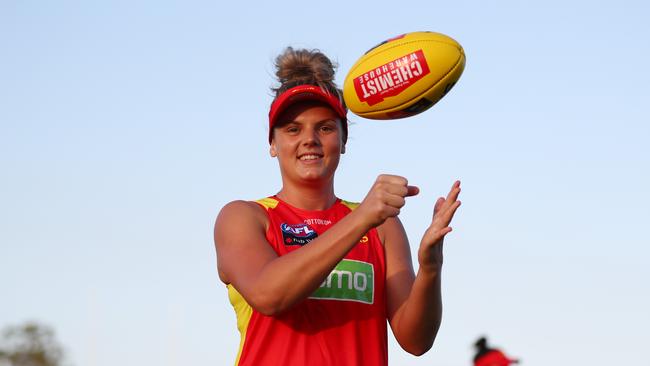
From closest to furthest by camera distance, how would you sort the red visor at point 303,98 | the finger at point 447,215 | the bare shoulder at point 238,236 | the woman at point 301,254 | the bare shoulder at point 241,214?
the finger at point 447,215
the woman at point 301,254
the bare shoulder at point 238,236
the bare shoulder at point 241,214
the red visor at point 303,98

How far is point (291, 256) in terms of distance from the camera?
5.58 m

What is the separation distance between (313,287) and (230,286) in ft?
3.40

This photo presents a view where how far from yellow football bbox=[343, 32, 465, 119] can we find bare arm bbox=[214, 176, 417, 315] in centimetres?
100

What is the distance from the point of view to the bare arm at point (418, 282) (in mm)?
5805

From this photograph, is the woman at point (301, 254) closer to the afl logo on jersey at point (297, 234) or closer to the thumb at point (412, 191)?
the afl logo on jersey at point (297, 234)

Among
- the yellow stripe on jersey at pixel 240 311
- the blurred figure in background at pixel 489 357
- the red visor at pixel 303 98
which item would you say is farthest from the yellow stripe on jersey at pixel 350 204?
the blurred figure in background at pixel 489 357

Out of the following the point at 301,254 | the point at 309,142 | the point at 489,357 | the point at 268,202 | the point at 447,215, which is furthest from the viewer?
the point at 268,202

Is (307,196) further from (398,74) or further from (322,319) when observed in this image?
(398,74)

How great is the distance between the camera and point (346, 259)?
632cm

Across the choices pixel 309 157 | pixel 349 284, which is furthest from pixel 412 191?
pixel 309 157

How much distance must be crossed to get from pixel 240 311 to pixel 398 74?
1696 millimetres

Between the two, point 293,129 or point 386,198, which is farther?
point 293,129

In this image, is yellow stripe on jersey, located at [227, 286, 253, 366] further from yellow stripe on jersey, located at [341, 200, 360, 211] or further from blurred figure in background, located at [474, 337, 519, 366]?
blurred figure in background, located at [474, 337, 519, 366]

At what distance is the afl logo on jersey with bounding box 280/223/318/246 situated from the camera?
6371 millimetres
